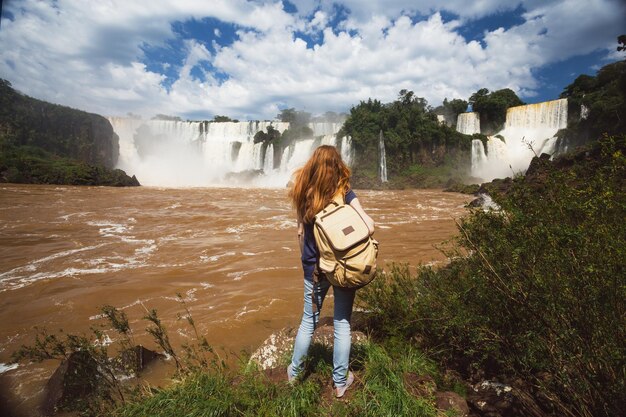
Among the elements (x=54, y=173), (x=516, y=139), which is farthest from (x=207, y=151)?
(x=516, y=139)

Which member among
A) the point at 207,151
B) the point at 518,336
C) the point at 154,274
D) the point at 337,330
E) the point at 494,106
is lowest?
the point at 154,274

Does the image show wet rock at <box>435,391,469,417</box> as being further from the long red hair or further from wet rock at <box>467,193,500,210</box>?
the long red hair

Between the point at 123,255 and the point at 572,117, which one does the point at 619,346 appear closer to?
the point at 123,255

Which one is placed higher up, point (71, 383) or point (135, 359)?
point (71, 383)

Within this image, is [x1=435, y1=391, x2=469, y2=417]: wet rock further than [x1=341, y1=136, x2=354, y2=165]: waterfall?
No

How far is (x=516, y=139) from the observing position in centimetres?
3716

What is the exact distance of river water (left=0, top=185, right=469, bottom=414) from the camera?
4207 mm

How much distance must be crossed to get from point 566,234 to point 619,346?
23.9 inches

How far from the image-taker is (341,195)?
2.30m

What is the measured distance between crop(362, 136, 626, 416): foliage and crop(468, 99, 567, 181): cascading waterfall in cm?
3839

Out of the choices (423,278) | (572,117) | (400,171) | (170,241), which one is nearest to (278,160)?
(400,171)

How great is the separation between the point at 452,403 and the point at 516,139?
4313 centimetres

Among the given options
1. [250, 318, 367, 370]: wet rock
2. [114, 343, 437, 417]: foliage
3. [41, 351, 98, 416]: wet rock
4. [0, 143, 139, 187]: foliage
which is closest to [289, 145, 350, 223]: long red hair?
[114, 343, 437, 417]: foliage

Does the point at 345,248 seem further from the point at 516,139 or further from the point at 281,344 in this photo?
the point at 516,139
